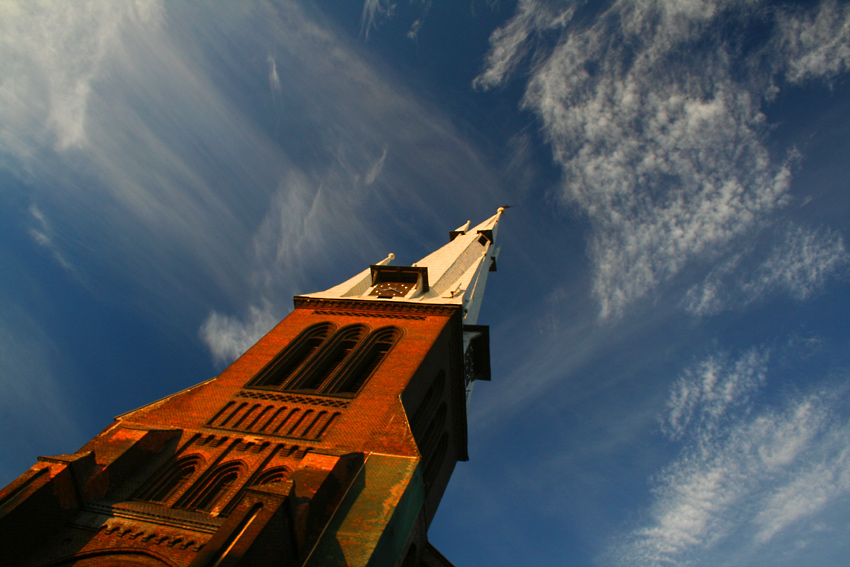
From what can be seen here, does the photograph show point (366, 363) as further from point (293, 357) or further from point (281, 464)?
point (281, 464)

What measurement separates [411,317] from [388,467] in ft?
39.0

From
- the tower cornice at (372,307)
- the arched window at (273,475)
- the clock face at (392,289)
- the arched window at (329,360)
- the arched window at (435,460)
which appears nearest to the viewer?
the arched window at (273,475)

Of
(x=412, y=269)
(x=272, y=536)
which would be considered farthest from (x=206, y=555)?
(x=412, y=269)

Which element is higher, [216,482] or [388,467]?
[388,467]

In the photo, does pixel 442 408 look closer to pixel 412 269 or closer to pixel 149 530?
pixel 412 269

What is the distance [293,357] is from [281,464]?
8281 mm

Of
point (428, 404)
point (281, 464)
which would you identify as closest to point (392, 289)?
point (428, 404)

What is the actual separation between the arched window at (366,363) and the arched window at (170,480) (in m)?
5.42

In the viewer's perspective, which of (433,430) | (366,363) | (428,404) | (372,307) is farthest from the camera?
(372,307)

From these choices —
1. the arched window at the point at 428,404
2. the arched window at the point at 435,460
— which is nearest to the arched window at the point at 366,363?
the arched window at the point at 428,404

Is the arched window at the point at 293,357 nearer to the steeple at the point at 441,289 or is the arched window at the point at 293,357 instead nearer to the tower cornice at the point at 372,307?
the tower cornice at the point at 372,307

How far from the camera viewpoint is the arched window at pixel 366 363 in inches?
827

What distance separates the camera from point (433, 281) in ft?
111

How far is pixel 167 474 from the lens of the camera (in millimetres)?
15844
